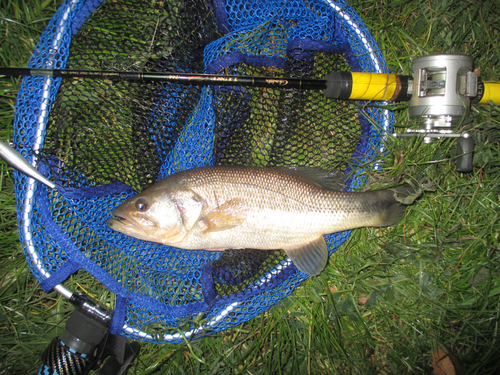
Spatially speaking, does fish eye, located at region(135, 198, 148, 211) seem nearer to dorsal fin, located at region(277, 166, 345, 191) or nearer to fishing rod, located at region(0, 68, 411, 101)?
fishing rod, located at region(0, 68, 411, 101)

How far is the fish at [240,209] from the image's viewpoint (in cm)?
248

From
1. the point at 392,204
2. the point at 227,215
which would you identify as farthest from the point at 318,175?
the point at 227,215

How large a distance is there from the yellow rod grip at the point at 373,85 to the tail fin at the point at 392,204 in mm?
885

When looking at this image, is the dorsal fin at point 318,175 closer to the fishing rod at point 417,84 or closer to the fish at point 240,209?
the fish at point 240,209

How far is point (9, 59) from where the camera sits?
3.06m

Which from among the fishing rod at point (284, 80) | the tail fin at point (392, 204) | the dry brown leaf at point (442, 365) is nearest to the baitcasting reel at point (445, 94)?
the fishing rod at point (284, 80)

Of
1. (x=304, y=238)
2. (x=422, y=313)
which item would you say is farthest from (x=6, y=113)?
(x=422, y=313)

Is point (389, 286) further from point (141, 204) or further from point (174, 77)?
point (174, 77)

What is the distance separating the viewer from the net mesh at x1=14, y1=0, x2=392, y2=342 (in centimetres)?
253

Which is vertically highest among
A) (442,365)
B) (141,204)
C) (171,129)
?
(171,129)

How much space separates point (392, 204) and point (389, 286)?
0.90m

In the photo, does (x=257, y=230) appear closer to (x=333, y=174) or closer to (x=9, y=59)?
(x=333, y=174)

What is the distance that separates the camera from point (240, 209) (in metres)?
2.48

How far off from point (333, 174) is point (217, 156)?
1157mm
